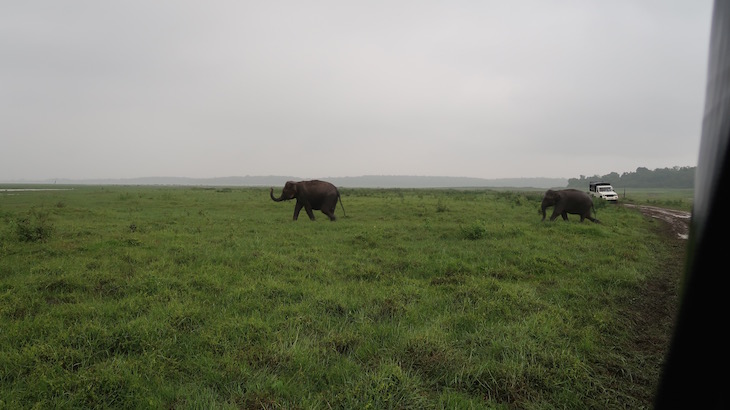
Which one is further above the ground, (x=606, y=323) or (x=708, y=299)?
(x=708, y=299)

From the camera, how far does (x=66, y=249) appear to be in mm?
8641

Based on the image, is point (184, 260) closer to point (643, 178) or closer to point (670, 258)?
point (670, 258)

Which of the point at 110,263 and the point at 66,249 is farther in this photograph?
the point at 66,249

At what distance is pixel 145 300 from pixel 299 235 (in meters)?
6.01

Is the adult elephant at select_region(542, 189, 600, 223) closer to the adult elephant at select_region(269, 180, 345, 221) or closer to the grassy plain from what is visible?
the grassy plain

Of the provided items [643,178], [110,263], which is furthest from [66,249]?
[643,178]

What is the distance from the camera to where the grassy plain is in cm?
351

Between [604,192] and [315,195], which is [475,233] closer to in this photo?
[315,195]

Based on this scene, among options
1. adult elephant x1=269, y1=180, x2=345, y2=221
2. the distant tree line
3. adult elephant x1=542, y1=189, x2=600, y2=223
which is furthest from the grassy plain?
the distant tree line

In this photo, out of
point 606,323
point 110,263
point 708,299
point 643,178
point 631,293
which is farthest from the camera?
point 643,178

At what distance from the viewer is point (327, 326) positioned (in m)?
4.80

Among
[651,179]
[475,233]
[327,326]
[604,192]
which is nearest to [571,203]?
[475,233]

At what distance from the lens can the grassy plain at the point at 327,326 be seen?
3.51m

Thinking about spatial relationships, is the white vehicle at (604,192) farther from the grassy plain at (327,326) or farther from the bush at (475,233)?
the bush at (475,233)
